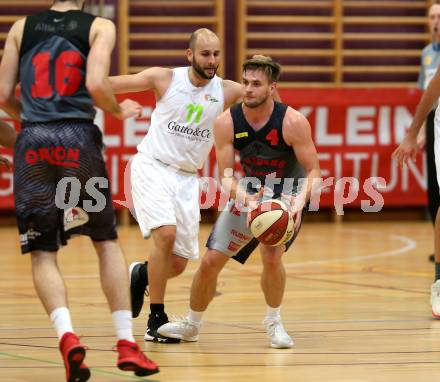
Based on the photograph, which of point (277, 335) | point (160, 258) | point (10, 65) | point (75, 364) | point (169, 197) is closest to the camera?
point (75, 364)

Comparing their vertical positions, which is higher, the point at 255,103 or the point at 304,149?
the point at 255,103

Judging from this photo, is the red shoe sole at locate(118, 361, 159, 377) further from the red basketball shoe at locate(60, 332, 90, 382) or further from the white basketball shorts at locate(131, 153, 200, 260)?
the white basketball shorts at locate(131, 153, 200, 260)

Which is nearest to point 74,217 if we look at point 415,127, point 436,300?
point 415,127

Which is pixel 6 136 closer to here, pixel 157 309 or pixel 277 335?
pixel 157 309

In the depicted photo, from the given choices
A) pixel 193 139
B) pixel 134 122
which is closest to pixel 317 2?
pixel 134 122

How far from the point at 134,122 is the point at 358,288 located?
18.4 feet

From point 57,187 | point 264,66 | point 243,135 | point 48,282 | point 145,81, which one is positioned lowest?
point 48,282

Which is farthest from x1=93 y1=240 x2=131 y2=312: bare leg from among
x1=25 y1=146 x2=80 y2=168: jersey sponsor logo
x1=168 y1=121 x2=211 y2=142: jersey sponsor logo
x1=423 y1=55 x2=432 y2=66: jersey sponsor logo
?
x1=423 y1=55 x2=432 y2=66: jersey sponsor logo

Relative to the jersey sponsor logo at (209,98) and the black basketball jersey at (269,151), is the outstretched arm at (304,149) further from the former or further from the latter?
the jersey sponsor logo at (209,98)

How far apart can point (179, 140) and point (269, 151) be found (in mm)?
772

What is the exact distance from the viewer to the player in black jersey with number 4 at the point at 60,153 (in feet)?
15.6

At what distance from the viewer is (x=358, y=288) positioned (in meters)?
8.23

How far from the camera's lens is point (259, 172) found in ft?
19.6

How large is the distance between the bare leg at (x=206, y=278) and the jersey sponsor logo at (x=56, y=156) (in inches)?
56.5
